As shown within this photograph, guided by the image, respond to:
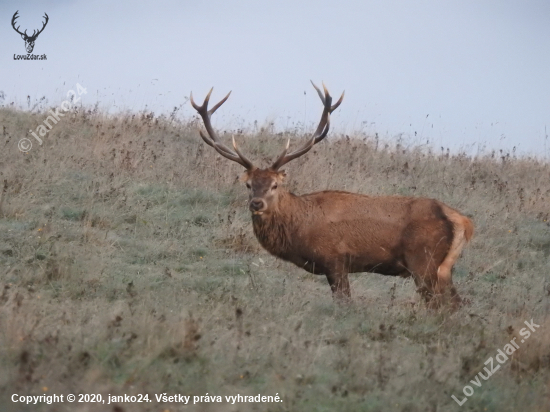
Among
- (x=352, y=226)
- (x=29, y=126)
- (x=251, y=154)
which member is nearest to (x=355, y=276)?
(x=352, y=226)

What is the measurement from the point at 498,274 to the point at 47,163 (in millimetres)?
6412

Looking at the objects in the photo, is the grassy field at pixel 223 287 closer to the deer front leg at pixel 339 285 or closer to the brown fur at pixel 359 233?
the deer front leg at pixel 339 285

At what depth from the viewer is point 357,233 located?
889 centimetres

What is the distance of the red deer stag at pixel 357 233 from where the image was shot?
28.0 ft

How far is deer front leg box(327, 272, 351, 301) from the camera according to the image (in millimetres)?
8456

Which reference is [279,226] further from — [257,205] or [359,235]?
[359,235]

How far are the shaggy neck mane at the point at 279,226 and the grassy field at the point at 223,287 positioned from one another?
375 millimetres

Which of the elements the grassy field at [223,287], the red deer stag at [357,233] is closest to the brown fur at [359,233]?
the red deer stag at [357,233]

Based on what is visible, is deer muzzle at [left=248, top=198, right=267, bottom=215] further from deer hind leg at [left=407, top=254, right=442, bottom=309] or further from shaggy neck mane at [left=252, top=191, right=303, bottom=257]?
deer hind leg at [left=407, top=254, right=442, bottom=309]

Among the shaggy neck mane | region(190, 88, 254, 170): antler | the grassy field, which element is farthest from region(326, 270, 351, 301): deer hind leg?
region(190, 88, 254, 170): antler

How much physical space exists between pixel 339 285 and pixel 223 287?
1.20 meters

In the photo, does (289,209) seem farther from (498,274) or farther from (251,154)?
(251,154)

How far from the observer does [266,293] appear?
324 inches

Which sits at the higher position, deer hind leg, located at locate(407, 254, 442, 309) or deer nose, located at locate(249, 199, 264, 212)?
deer nose, located at locate(249, 199, 264, 212)
